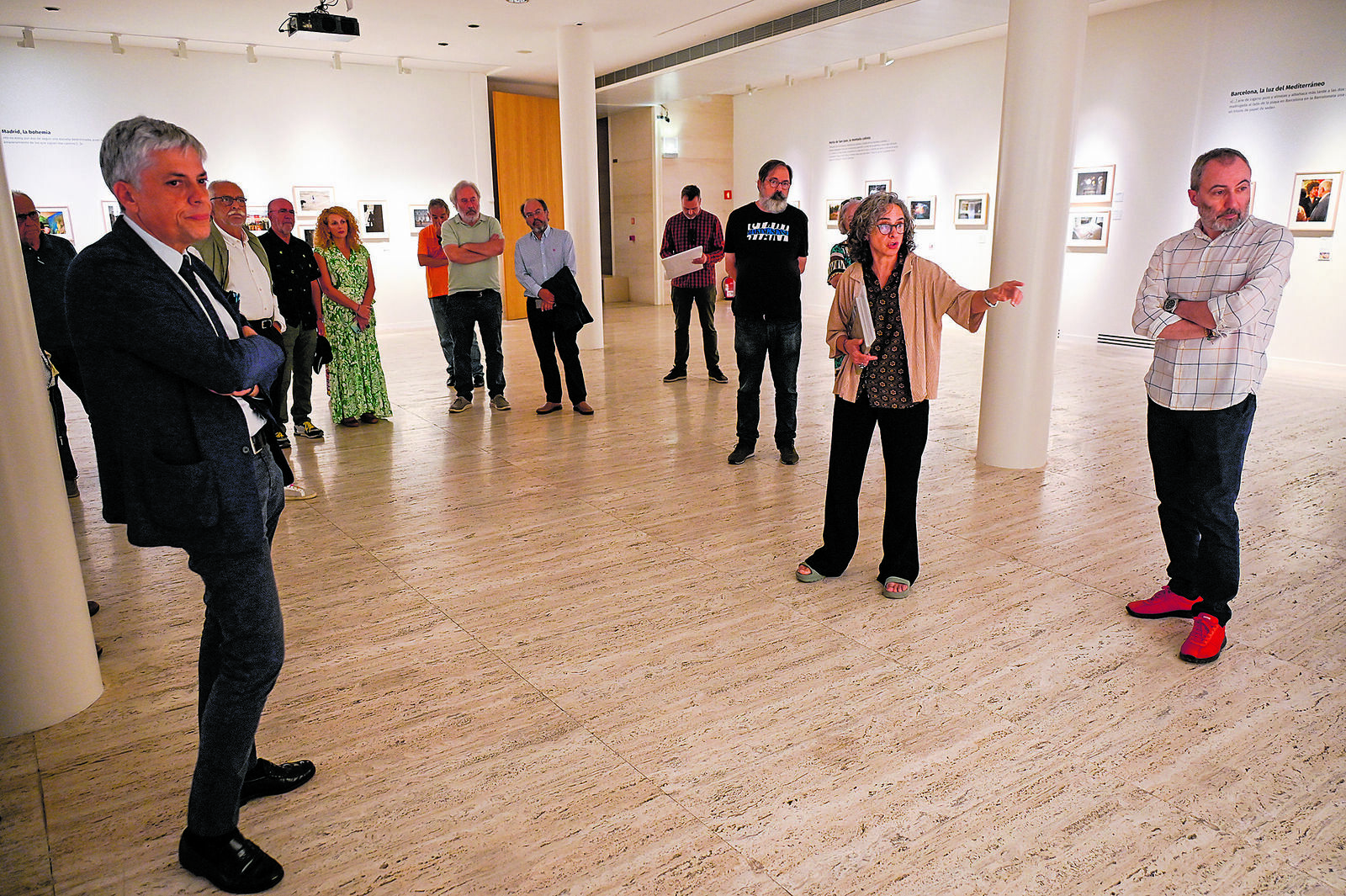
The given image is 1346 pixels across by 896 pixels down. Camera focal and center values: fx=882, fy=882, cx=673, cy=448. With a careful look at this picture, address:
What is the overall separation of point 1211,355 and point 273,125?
15.1m

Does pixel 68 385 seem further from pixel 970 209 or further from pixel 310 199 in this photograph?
pixel 970 209

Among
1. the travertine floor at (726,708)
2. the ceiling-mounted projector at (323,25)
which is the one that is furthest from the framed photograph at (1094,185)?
the ceiling-mounted projector at (323,25)

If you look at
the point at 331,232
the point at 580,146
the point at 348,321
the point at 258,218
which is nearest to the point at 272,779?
the point at 348,321

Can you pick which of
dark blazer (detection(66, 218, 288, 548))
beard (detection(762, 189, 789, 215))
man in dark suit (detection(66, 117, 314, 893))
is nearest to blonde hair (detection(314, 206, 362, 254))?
beard (detection(762, 189, 789, 215))

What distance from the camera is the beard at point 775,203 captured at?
6207 mm

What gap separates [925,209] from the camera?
1533 centimetres

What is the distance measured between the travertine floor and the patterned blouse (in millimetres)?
1010

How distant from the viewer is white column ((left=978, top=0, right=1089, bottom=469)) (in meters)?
5.98

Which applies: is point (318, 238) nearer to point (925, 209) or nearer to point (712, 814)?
point (712, 814)

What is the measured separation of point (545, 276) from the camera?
312 inches

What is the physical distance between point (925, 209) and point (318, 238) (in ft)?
35.6

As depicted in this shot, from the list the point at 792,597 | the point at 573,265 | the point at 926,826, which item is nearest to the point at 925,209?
the point at 573,265

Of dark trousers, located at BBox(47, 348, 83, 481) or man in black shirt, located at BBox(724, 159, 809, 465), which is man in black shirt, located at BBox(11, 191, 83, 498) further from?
man in black shirt, located at BBox(724, 159, 809, 465)

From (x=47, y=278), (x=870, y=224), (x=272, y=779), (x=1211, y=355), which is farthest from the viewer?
(x=47, y=278)
